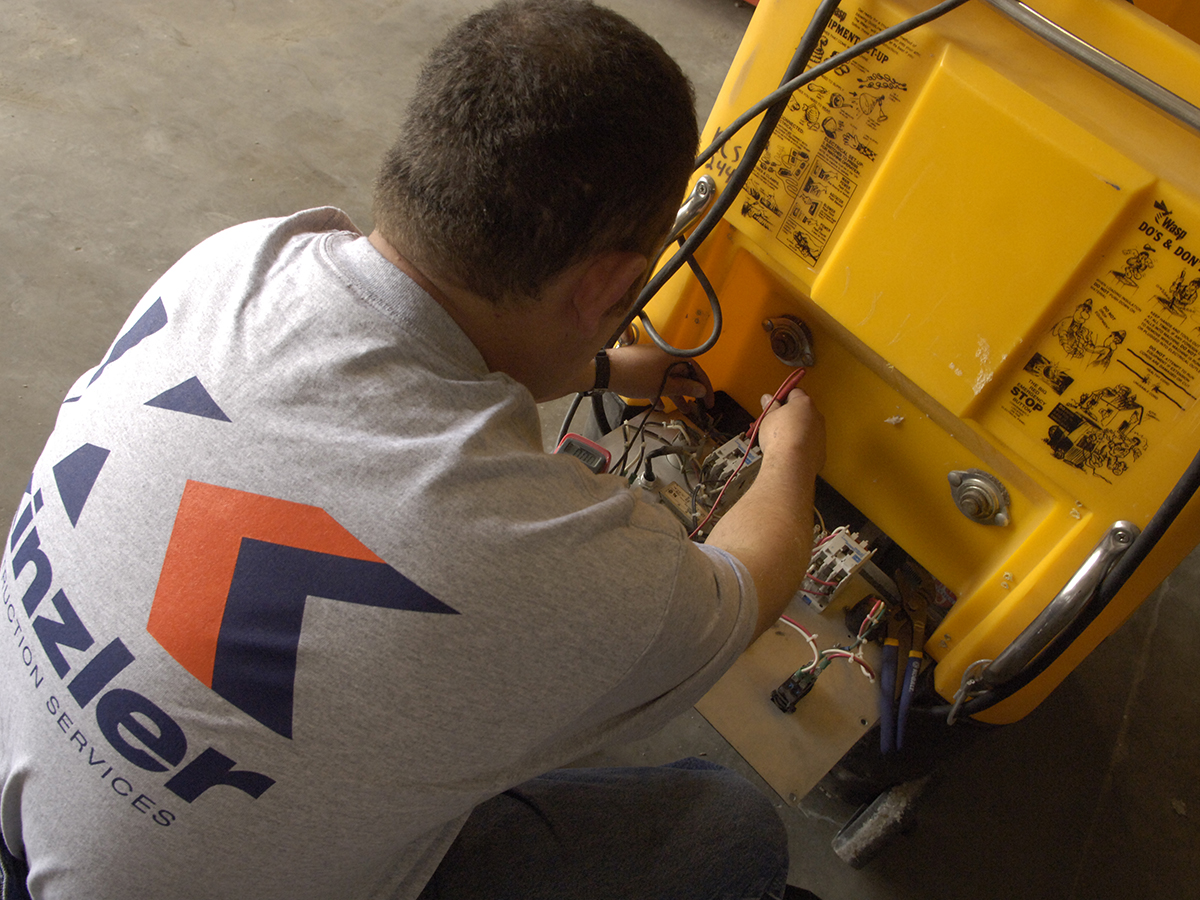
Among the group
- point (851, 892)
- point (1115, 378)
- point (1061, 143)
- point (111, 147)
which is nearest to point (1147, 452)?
point (1115, 378)

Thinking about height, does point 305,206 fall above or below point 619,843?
below

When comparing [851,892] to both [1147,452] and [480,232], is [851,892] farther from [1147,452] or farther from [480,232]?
[480,232]

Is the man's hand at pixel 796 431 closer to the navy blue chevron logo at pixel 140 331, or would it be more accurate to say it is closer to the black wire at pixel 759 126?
the black wire at pixel 759 126

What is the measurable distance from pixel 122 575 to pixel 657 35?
11.4ft

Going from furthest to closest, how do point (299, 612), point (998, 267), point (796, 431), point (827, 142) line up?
point (796, 431)
point (827, 142)
point (998, 267)
point (299, 612)

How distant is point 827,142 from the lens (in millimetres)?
965

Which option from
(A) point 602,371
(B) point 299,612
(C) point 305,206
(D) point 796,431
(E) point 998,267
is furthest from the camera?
(C) point 305,206

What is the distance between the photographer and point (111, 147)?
8.28ft

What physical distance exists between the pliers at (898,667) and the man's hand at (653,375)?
440 mm

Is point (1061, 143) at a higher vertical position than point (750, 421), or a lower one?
higher

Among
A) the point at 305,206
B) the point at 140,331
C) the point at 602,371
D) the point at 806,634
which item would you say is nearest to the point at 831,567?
the point at 806,634

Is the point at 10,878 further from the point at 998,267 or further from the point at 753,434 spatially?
the point at 998,267

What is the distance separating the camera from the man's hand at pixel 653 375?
1.25 meters

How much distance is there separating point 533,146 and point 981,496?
69 cm
